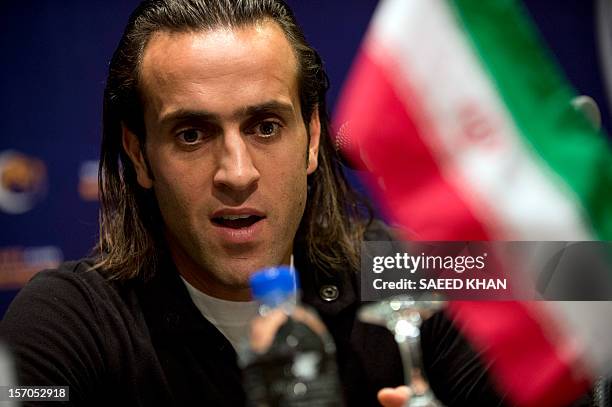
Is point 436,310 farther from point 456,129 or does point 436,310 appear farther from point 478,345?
point 456,129

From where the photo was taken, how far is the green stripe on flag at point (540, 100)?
1.30m

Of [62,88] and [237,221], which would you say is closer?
[237,221]

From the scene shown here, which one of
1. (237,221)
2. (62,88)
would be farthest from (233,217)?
(62,88)

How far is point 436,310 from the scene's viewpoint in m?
1.35

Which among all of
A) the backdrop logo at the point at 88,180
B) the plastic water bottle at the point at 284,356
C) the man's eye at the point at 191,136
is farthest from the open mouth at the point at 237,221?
the backdrop logo at the point at 88,180

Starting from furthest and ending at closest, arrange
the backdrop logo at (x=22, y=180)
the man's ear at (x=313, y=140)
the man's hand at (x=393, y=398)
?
the backdrop logo at (x=22, y=180)
the man's ear at (x=313, y=140)
the man's hand at (x=393, y=398)

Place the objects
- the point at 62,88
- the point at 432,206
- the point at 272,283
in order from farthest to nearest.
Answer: the point at 62,88, the point at 432,206, the point at 272,283

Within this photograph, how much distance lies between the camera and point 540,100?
135 cm

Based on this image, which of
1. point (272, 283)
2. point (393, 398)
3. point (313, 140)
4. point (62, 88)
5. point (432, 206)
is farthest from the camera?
point (62, 88)

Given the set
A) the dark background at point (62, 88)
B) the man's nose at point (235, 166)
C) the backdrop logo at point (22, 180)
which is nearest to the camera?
the man's nose at point (235, 166)

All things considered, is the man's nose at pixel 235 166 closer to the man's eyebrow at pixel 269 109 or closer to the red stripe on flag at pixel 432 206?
the man's eyebrow at pixel 269 109

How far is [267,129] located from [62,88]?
0.65 meters

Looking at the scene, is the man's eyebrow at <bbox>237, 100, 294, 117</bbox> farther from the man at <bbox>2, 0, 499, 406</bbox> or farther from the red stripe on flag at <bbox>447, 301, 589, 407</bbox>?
the red stripe on flag at <bbox>447, 301, 589, 407</bbox>

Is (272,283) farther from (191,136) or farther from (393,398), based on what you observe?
(191,136)
